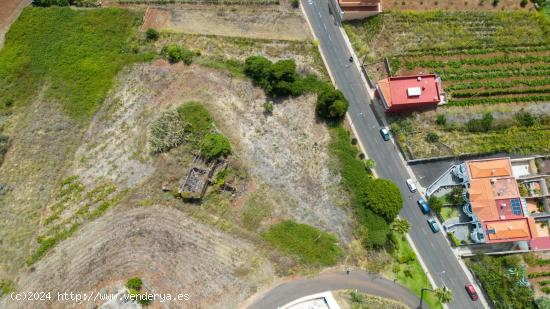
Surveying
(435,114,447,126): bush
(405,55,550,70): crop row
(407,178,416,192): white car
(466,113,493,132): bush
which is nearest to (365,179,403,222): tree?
(407,178,416,192): white car

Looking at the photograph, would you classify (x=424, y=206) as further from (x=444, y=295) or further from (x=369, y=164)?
(x=444, y=295)

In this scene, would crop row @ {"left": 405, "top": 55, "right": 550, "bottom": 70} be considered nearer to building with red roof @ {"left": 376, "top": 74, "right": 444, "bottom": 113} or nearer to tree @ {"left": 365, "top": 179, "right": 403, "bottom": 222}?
building with red roof @ {"left": 376, "top": 74, "right": 444, "bottom": 113}

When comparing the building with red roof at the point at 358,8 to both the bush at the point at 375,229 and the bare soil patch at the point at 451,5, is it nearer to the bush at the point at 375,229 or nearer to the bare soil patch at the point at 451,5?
the bare soil patch at the point at 451,5

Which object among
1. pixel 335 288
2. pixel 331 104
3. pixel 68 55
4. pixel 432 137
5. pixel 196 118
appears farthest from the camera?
pixel 68 55

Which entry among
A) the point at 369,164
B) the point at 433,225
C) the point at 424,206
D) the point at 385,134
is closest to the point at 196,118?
the point at 369,164

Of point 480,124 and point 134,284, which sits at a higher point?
point 480,124

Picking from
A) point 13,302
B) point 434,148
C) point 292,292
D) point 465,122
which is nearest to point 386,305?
point 292,292
